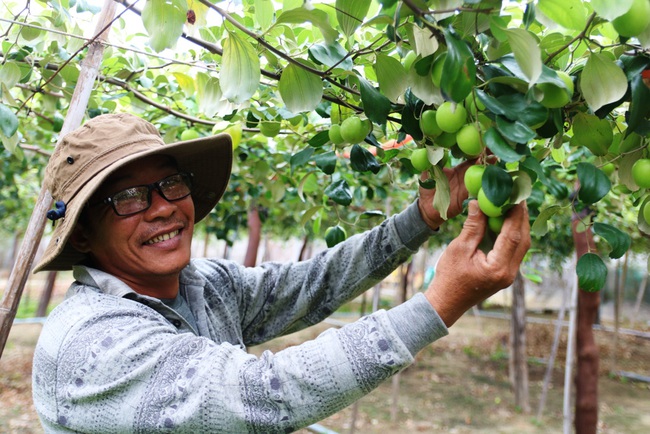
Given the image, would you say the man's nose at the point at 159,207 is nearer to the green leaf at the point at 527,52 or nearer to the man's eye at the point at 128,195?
the man's eye at the point at 128,195

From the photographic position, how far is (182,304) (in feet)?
4.16

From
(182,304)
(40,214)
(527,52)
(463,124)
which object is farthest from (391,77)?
(40,214)

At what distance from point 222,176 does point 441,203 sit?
659 mm

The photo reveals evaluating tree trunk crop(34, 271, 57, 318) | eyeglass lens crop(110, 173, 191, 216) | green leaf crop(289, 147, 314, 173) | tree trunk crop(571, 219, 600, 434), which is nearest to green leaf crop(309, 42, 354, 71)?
green leaf crop(289, 147, 314, 173)

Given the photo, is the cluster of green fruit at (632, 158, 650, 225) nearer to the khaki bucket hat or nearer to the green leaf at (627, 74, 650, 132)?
the green leaf at (627, 74, 650, 132)

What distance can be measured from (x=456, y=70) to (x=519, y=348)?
556 cm

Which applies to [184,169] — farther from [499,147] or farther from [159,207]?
[499,147]

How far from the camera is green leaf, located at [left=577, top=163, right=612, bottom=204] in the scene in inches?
28.5

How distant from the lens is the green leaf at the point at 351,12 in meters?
0.76

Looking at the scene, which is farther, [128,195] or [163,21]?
[128,195]

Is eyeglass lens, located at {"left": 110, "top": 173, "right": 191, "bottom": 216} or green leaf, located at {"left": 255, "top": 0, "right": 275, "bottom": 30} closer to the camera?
green leaf, located at {"left": 255, "top": 0, "right": 275, "bottom": 30}

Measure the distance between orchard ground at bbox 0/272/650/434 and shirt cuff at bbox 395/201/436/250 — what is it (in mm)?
4245

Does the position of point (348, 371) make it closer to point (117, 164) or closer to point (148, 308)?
point (148, 308)

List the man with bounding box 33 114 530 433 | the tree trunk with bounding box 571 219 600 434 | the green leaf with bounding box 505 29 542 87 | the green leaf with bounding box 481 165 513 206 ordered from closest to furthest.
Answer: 1. the green leaf with bounding box 505 29 542 87
2. the green leaf with bounding box 481 165 513 206
3. the man with bounding box 33 114 530 433
4. the tree trunk with bounding box 571 219 600 434
